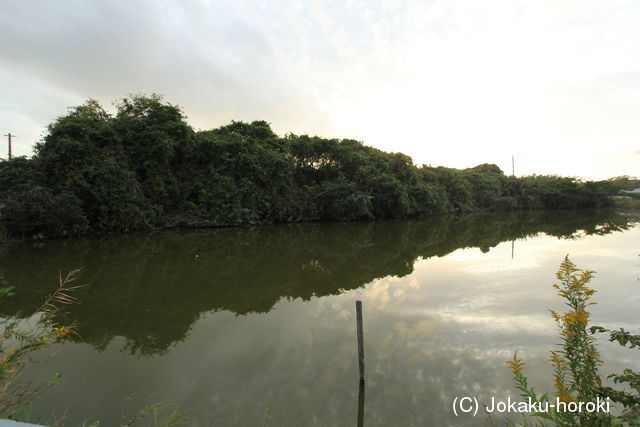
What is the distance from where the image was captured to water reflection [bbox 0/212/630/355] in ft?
20.1

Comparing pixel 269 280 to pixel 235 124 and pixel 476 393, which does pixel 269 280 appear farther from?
Result: pixel 235 124

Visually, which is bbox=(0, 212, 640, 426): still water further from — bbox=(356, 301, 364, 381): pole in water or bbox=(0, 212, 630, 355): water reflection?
bbox=(356, 301, 364, 381): pole in water

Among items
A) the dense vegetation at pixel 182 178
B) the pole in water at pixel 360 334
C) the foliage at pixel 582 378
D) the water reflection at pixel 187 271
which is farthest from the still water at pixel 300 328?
the dense vegetation at pixel 182 178

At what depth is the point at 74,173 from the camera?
606 inches

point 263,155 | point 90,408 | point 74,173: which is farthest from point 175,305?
point 263,155

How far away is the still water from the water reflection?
2.3 inches

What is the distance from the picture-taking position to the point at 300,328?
5.72m

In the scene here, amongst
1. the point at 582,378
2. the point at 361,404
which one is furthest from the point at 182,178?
the point at 582,378

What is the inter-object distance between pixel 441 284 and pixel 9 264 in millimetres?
13586

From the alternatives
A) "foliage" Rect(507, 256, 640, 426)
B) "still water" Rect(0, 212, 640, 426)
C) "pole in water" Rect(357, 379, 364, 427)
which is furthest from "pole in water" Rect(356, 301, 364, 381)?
"foliage" Rect(507, 256, 640, 426)

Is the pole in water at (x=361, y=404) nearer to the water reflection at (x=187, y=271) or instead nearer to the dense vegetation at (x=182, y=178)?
the water reflection at (x=187, y=271)

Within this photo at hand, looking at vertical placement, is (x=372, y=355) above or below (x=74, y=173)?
below

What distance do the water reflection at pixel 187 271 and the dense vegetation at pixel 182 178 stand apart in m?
2.02

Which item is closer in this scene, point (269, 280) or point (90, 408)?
point (90, 408)
